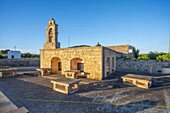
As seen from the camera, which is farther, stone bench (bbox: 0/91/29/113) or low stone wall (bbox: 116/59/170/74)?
low stone wall (bbox: 116/59/170/74)

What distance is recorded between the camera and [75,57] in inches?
Result: 398

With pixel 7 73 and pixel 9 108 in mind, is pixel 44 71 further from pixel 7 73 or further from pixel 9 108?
A: pixel 9 108

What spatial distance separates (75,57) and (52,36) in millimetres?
4265

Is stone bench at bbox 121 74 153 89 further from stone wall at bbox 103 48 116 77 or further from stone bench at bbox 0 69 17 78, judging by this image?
stone bench at bbox 0 69 17 78

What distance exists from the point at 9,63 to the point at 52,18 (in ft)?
47.8

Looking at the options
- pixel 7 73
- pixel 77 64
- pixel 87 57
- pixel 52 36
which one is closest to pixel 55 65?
pixel 77 64

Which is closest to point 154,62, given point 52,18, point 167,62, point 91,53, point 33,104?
point 167,62

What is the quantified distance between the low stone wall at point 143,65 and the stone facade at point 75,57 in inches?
228

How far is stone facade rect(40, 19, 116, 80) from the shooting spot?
902cm

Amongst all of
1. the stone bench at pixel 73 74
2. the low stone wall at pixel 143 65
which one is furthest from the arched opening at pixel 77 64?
the low stone wall at pixel 143 65

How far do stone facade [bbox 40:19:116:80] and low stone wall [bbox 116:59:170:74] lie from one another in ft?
19.0

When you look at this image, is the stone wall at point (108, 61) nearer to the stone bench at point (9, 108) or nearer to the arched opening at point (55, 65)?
the arched opening at point (55, 65)

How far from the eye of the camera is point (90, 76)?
9.34m

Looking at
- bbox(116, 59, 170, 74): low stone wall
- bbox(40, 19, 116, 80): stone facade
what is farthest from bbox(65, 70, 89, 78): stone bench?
bbox(116, 59, 170, 74): low stone wall
